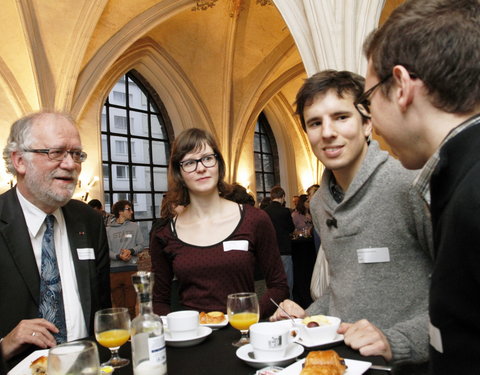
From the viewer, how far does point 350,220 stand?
1646 mm

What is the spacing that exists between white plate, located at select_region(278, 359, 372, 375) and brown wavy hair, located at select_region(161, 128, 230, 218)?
142 centimetres

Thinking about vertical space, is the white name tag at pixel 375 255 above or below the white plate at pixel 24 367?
above

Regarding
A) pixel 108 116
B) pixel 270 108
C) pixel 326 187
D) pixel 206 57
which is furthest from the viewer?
pixel 270 108

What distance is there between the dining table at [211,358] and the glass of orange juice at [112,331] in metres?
0.07

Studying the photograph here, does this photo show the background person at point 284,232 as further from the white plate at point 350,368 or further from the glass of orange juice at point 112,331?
the white plate at point 350,368

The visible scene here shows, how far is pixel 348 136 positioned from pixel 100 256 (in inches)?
68.4

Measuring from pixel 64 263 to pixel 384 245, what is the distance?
1.77 metres

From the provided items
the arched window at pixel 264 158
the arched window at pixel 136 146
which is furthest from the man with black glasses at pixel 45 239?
the arched window at pixel 264 158

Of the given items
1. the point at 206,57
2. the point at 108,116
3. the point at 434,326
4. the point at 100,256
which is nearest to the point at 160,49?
the point at 206,57

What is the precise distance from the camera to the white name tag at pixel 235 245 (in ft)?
7.49

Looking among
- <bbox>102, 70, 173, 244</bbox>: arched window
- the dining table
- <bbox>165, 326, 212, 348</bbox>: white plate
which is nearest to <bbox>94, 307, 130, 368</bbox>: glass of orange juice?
the dining table

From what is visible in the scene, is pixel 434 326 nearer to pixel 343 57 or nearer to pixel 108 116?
pixel 343 57

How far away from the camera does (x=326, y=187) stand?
6.22ft

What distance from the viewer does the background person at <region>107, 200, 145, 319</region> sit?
570 centimetres
